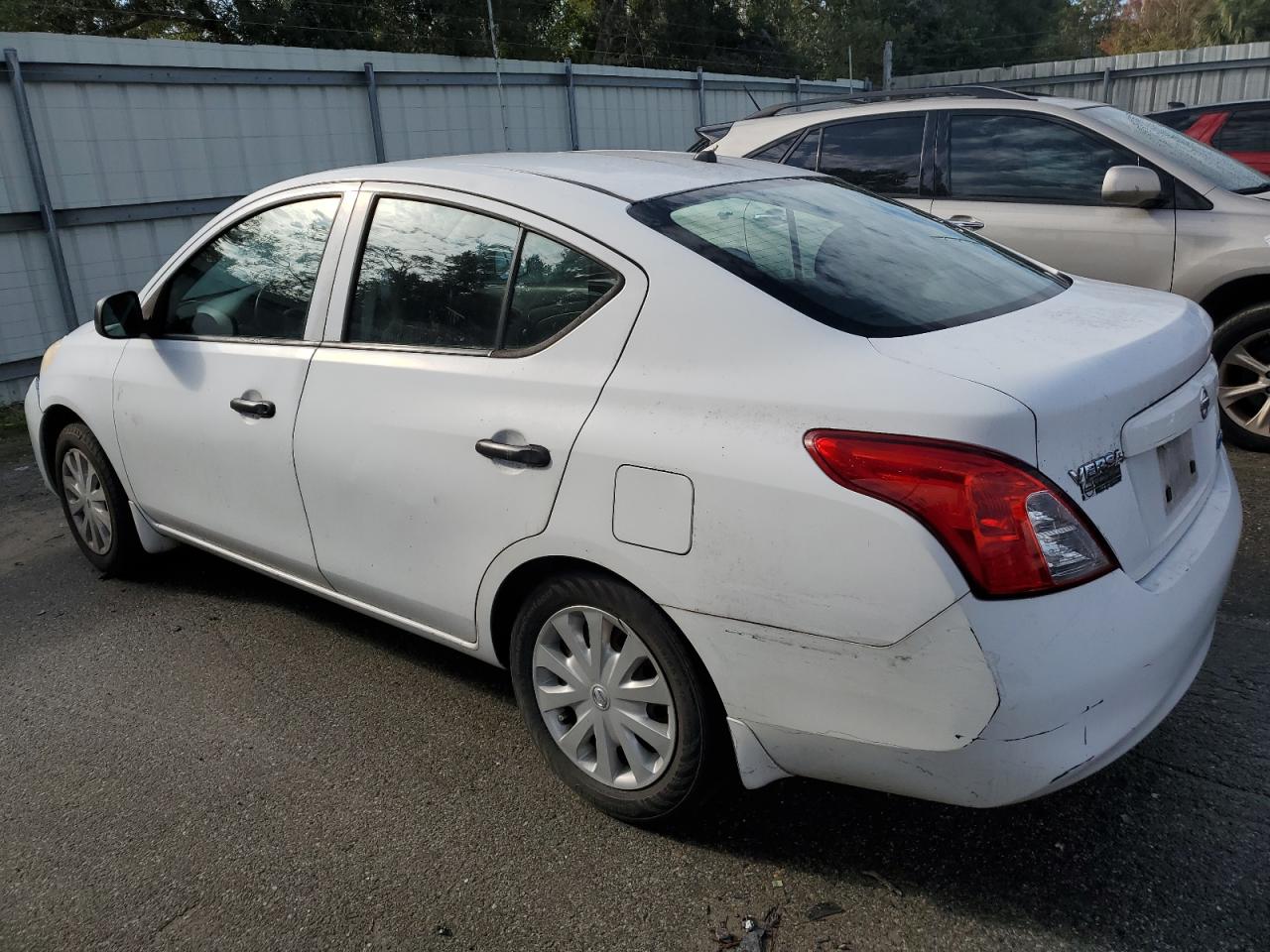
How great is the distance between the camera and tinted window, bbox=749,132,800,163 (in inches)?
257

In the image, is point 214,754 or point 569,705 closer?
point 569,705

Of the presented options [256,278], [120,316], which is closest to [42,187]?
[120,316]

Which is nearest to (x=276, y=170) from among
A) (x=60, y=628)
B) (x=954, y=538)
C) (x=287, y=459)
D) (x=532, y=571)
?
(x=60, y=628)

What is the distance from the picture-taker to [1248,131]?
8.52 meters

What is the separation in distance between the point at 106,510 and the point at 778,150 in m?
4.28

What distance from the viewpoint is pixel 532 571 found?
2.75 metres

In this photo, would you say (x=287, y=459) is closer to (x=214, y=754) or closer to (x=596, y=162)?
(x=214, y=754)

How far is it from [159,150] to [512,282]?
7.49 m

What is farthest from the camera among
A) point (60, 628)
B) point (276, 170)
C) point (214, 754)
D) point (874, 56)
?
point (874, 56)

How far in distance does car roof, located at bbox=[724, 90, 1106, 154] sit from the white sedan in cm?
289

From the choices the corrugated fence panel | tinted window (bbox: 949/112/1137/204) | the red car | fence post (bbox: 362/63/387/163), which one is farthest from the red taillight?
fence post (bbox: 362/63/387/163)

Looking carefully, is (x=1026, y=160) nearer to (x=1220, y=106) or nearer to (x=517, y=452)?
(x=1220, y=106)

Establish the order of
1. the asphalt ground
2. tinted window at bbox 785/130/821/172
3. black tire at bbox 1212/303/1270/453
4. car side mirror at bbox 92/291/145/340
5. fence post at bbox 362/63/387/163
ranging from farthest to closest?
fence post at bbox 362/63/387/163 → tinted window at bbox 785/130/821/172 → black tire at bbox 1212/303/1270/453 → car side mirror at bbox 92/291/145/340 → the asphalt ground

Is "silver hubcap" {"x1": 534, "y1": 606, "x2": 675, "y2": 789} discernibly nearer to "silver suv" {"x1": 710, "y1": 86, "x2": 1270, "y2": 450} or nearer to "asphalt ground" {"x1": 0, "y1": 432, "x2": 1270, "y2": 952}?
"asphalt ground" {"x1": 0, "y1": 432, "x2": 1270, "y2": 952}
